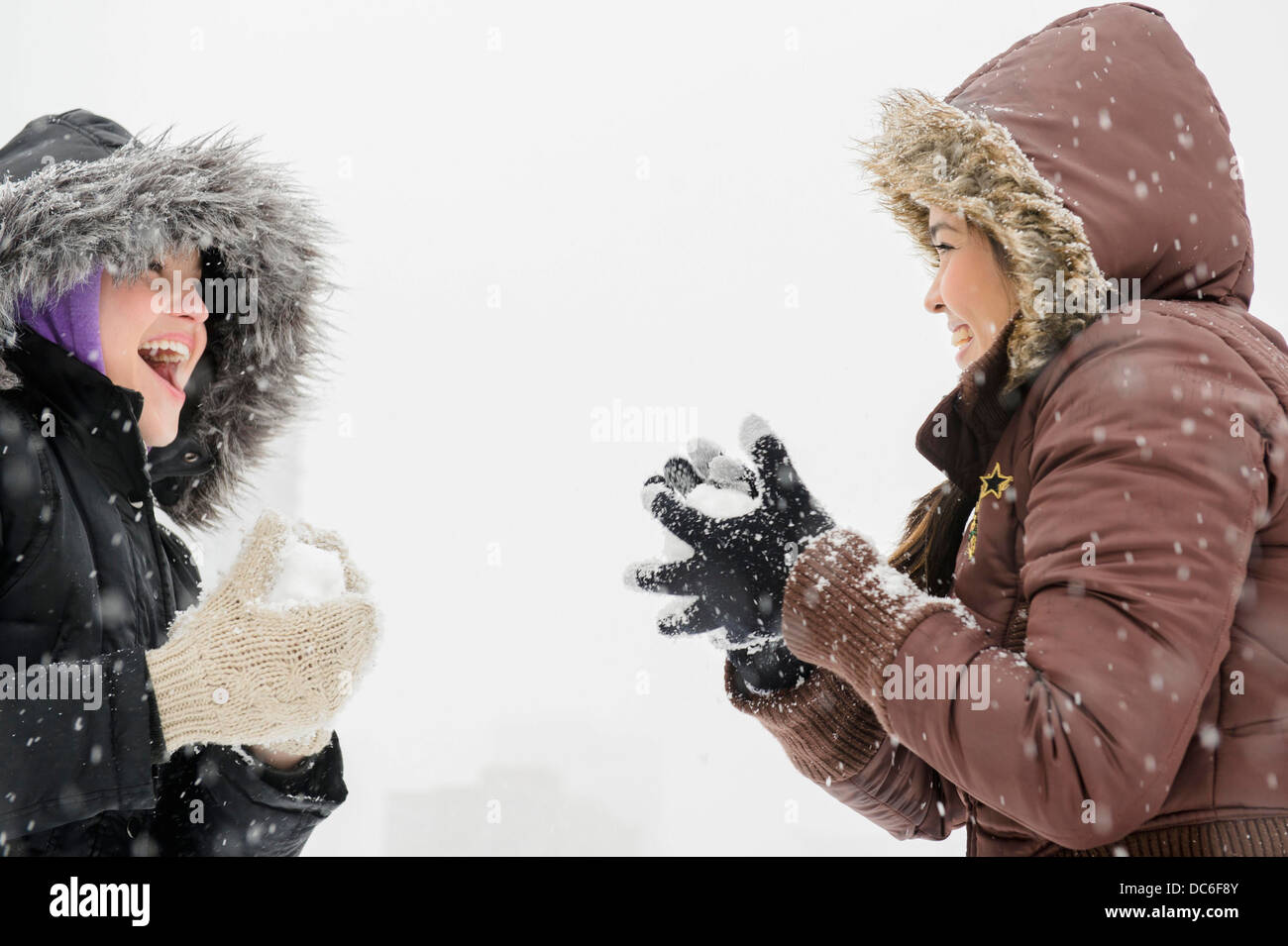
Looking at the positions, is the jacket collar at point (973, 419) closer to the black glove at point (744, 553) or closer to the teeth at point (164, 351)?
the black glove at point (744, 553)

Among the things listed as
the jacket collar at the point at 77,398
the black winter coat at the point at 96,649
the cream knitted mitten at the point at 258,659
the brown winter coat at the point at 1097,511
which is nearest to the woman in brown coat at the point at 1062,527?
the brown winter coat at the point at 1097,511

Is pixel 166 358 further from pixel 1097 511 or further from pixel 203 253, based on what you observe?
pixel 1097 511

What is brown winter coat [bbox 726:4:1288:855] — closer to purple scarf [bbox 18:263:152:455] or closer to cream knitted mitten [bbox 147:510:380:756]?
cream knitted mitten [bbox 147:510:380:756]

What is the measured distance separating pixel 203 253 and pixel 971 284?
135 cm

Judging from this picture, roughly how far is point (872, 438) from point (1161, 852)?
6.48m

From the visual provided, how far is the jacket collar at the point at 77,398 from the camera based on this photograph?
158cm

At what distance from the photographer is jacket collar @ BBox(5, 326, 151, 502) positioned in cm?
158

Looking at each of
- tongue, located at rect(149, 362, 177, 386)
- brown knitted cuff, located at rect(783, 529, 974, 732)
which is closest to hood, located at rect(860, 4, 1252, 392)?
brown knitted cuff, located at rect(783, 529, 974, 732)

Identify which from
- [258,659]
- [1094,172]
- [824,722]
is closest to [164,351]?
[258,659]

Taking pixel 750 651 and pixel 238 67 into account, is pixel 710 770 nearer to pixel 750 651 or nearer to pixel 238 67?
pixel 750 651

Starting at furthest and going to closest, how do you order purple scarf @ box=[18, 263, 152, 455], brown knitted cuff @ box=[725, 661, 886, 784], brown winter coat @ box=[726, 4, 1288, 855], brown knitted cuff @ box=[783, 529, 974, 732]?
purple scarf @ box=[18, 263, 152, 455] → brown knitted cuff @ box=[725, 661, 886, 784] → brown knitted cuff @ box=[783, 529, 974, 732] → brown winter coat @ box=[726, 4, 1288, 855]

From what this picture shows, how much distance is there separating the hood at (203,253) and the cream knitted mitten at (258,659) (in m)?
0.43

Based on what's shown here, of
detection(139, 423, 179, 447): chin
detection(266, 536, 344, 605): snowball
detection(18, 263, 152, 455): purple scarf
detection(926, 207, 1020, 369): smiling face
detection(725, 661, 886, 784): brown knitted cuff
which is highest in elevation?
detection(926, 207, 1020, 369): smiling face

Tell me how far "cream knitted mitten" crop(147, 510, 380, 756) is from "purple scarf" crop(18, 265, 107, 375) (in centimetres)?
39
